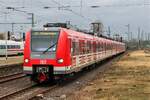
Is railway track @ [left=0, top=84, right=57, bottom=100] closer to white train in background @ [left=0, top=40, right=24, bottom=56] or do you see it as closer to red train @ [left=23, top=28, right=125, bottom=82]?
red train @ [left=23, top=28, right=125, bottom=82]

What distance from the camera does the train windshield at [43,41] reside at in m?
21.0

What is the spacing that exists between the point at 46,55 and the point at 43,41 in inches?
31.8

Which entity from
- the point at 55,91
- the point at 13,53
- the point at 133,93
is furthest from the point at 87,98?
the point at 13,53

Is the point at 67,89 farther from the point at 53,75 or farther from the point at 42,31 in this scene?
the point at 42,31

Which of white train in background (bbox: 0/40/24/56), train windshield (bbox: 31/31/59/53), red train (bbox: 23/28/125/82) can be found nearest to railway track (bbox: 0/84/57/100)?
red train (bbox: 23/28/125/82)

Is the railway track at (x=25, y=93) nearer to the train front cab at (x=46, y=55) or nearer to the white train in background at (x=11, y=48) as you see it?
the train front cab at (x=46, y=55)

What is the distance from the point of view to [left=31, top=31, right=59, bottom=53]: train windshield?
21047 millimetres

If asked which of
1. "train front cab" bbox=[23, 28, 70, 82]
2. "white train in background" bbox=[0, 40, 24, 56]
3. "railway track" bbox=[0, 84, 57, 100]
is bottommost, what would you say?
"white train in background" bbox=[0, 40, 24, 56]

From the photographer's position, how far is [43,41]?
21.3 meters

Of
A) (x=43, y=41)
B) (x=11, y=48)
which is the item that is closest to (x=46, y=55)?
(x=43, y=41)

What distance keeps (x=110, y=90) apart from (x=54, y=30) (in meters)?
4.76

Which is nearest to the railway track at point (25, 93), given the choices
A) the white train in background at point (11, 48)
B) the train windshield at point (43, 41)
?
the train windshield at point (43, 41)

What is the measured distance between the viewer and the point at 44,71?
20.8 m

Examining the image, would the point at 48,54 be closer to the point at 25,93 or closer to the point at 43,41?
the point at 43,41
